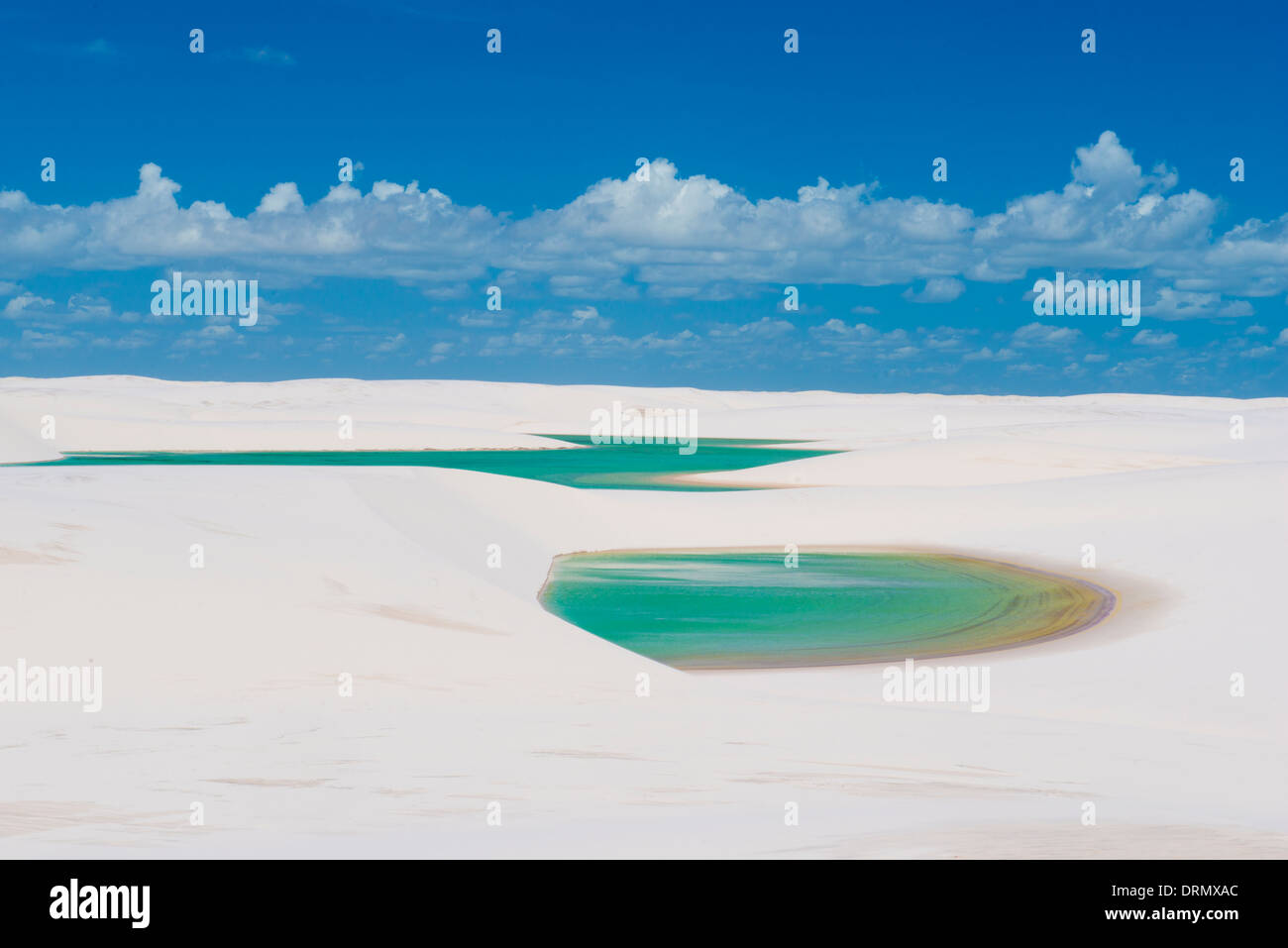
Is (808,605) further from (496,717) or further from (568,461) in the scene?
(568,461)

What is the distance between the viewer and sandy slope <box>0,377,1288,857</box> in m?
5.45

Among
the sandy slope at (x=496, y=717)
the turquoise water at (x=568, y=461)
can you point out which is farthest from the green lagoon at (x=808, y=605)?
the turquoise water at (x=568, y=461)

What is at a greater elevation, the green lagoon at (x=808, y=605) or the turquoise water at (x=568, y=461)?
the turquoise water at (x=568, y=461)

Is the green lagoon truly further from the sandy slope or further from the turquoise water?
the turquoise water

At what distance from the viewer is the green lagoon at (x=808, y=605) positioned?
12.7 metres

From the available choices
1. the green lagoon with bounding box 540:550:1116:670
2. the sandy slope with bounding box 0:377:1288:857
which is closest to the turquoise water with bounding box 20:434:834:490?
the green lagoon with bounding box 540:550:1116:670

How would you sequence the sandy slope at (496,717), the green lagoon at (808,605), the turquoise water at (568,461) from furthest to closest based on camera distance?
the turquoise water at (568,461) < the green lagoon at (808,605) < the sandy slope at (496,717)

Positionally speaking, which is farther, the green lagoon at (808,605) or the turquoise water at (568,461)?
the turquoise water at (568,461)

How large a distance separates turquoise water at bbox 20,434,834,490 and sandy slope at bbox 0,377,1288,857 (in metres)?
19.3

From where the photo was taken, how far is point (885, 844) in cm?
512

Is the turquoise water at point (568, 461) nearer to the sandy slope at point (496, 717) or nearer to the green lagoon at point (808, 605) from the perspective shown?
the green lagoon at point (808, 605)

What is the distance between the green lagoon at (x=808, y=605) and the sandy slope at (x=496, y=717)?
82 cm
